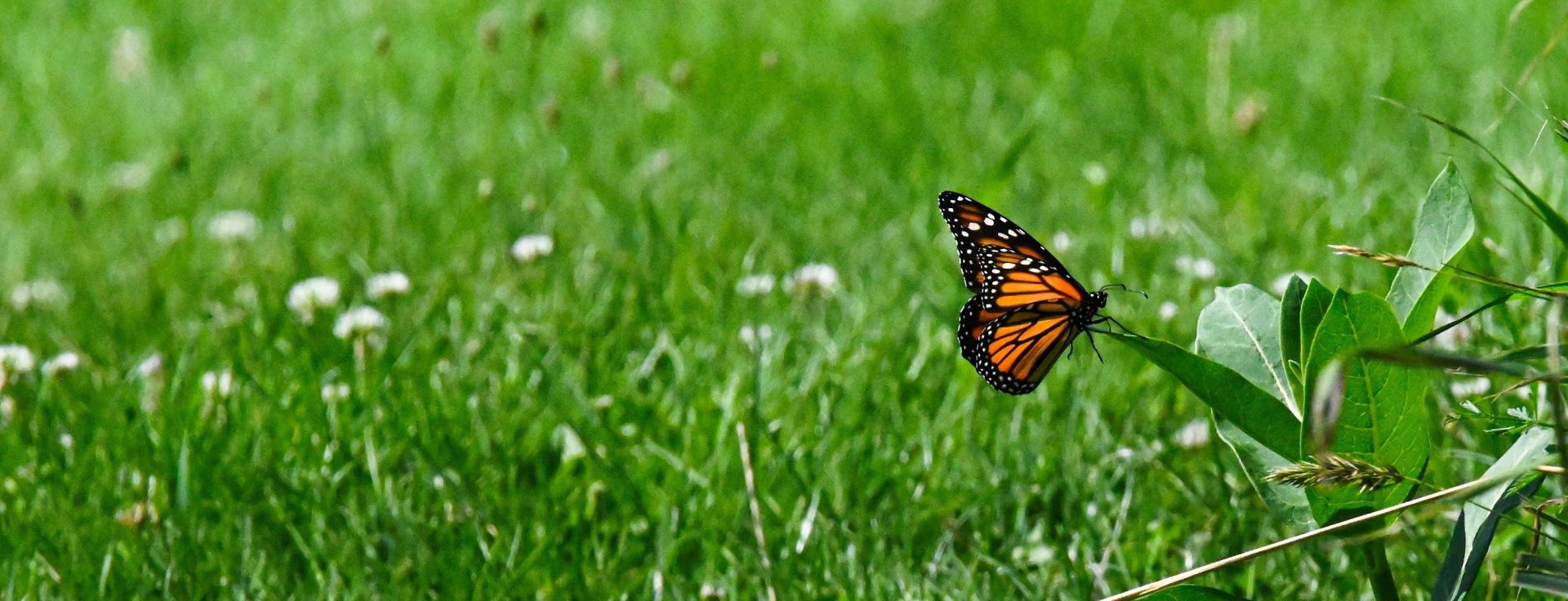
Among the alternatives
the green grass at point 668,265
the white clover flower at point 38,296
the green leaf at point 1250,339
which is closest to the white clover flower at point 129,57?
the green grass at point 668,265

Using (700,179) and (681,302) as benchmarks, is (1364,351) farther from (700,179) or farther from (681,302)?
(700,179)

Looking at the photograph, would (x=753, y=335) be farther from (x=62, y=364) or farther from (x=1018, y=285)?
(x=62, y=364)

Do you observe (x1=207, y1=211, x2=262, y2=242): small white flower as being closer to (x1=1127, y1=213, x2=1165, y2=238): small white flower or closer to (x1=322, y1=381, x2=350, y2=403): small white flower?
(x1=322, y1=381, x2=350, y2=403): small white flower

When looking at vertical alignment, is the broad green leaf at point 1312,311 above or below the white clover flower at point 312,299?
above

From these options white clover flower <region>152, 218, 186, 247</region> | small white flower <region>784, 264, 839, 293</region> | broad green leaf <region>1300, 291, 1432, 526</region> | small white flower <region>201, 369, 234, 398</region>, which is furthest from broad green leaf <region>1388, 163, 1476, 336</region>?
white clover flower <region>152, 218, 186, 247</region>

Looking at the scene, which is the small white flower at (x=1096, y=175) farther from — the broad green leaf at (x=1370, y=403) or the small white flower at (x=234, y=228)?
the broad green leaf at (x=1370, y=403)

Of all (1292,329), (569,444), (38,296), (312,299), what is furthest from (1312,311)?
(38,296)
